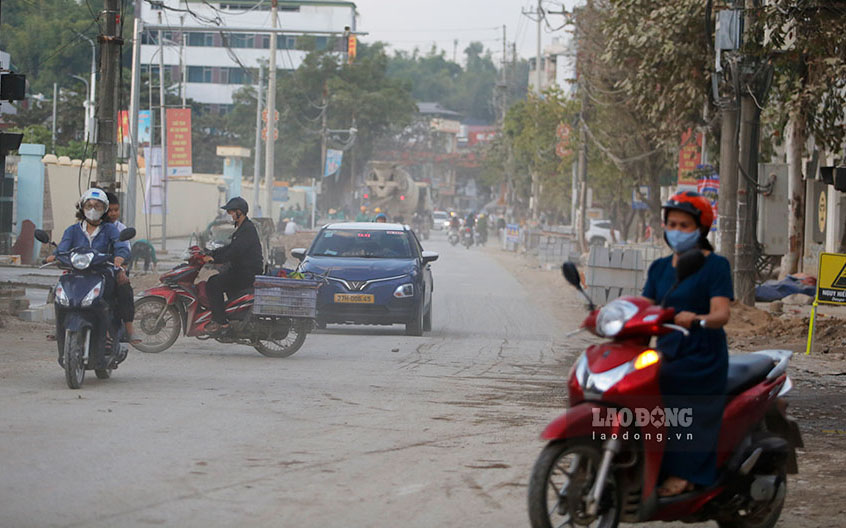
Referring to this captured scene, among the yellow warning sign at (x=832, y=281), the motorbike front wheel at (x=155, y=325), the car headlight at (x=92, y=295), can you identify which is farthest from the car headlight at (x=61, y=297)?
the yellow warning sign at (x=832, y=281)

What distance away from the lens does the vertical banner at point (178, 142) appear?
109 ft

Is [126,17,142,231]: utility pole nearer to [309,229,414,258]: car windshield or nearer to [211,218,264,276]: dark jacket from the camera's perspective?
[309,229,414,258]: car windshield

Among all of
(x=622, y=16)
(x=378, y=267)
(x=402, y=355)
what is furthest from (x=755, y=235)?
(x=402, y=355)

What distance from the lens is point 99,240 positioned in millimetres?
10359

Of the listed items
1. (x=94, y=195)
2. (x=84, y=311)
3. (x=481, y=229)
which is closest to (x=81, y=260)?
(x=84, y=311)

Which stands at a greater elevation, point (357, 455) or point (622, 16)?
point (622, 16)

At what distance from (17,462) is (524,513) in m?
3.05

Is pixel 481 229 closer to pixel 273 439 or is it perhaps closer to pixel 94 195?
pixel 94 195

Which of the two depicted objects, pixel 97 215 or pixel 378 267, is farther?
pixel 378 267

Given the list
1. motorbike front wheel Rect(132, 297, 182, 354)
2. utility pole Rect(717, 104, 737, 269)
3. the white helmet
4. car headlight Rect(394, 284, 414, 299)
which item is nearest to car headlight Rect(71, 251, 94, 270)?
the white helmet

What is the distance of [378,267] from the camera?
55.0 ft

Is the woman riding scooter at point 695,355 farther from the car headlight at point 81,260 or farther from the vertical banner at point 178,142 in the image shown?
the vertical banner at point 178,142

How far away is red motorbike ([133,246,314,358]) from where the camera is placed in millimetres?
12969

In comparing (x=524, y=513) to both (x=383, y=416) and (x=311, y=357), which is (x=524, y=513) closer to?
(x=383, y=416)
